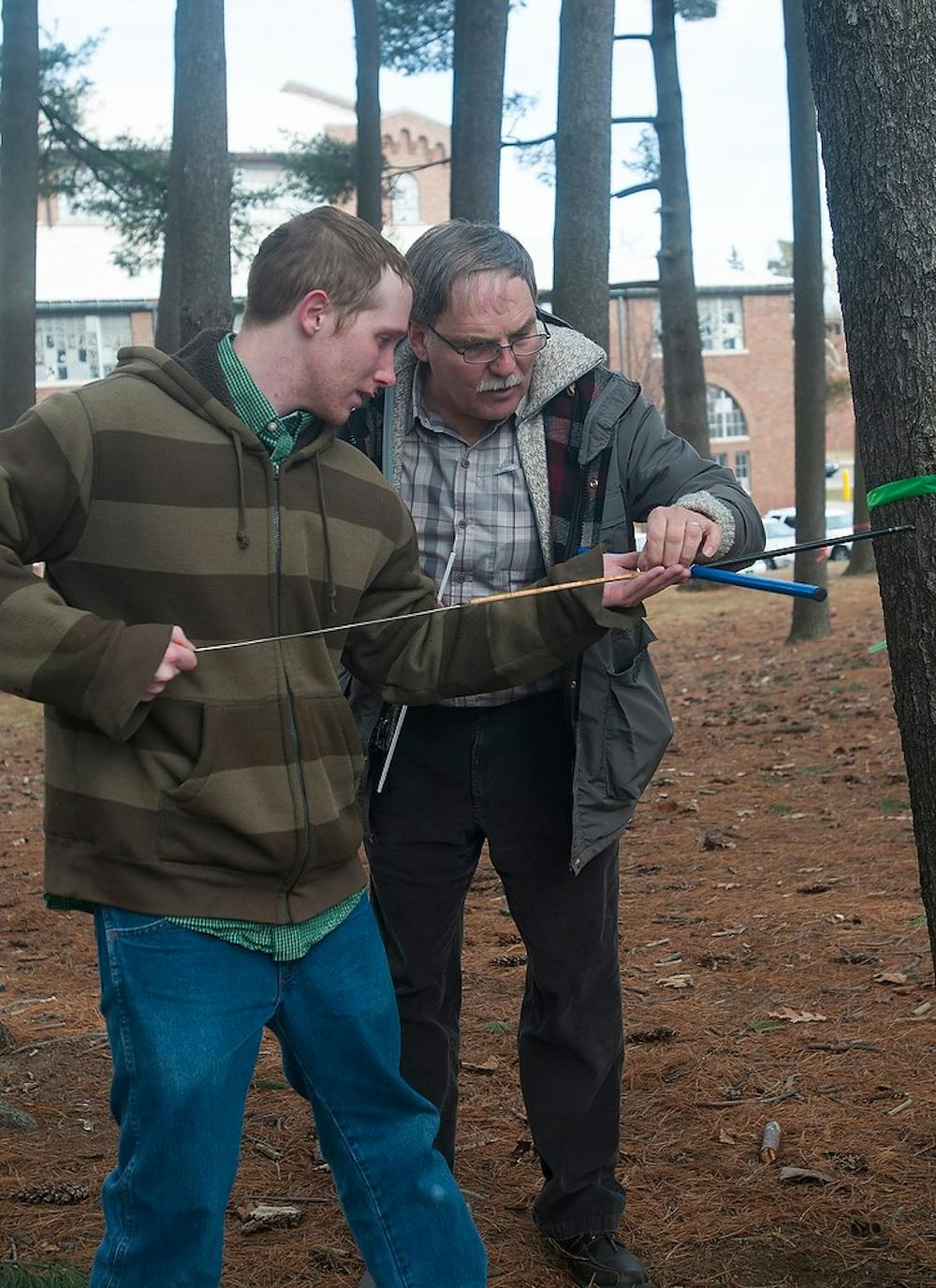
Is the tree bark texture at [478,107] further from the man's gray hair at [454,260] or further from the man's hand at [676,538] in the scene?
the man's hand at [676,538]

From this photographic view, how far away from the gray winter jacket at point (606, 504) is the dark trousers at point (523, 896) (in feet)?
0.44

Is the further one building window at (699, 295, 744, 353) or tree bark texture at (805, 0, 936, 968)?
building window at (699, 295, 744, 353)

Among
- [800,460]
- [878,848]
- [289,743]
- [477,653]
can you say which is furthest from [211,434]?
[800,460]

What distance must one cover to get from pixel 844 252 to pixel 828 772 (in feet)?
19.0

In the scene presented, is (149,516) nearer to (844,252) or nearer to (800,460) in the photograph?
(844,252)

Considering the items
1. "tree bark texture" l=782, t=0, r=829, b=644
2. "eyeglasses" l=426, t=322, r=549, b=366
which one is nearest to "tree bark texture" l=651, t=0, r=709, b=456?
"tree bark texture" l=782, t=0, r=829, b=644

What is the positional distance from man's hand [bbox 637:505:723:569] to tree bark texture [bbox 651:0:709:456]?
14.9 meters

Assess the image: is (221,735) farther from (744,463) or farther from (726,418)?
(726,418)

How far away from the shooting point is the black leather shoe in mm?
3240

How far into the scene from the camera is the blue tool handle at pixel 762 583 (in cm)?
276

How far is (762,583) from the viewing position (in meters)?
2.85

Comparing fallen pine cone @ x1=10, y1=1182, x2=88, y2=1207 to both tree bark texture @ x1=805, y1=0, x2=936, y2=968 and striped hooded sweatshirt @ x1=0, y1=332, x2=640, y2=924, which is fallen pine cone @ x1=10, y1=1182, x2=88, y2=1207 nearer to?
striped hooded sweatshirt @ x1=0, y1=332, x2=640, y2=924

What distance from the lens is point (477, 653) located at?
9.52 feet

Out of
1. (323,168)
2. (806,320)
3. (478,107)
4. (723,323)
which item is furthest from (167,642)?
(723,323)
